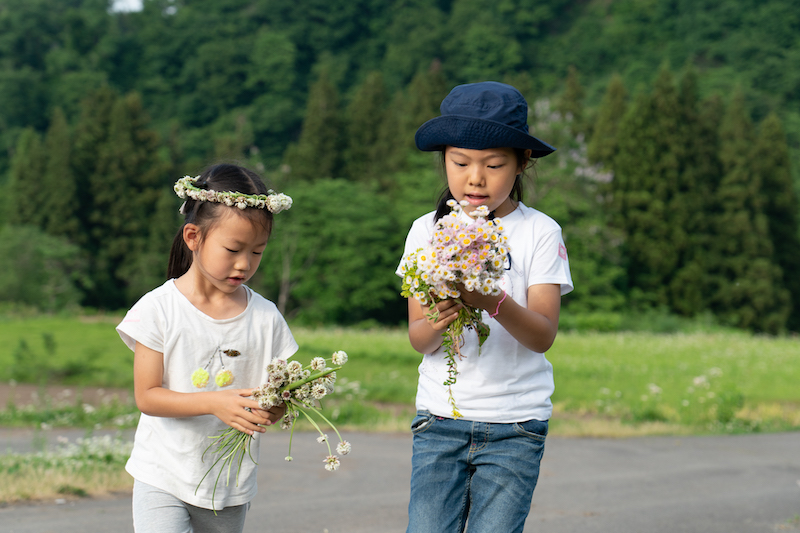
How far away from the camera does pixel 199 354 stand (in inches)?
115

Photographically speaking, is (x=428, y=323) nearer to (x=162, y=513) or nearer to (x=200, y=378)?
(x=200, y=378)

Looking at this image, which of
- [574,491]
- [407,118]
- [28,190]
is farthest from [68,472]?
[28,190]

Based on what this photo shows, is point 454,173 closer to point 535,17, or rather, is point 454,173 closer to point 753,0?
point 753,0

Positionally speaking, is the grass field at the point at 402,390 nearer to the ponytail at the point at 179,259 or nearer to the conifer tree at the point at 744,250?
the ponytail at the point at 179,259

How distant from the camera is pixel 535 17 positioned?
88250 millimetres

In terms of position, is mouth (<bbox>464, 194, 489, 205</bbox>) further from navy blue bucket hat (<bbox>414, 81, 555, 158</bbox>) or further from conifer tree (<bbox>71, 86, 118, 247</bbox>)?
conifer tree (<bbox>71, 86, 118, 247</bbox>)

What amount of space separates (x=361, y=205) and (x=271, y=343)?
147 ft

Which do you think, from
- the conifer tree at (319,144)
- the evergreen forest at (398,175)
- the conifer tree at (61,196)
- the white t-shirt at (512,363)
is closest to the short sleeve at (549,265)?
the white t-shirt at (512,363)

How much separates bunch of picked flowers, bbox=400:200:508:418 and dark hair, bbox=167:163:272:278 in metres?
0.64

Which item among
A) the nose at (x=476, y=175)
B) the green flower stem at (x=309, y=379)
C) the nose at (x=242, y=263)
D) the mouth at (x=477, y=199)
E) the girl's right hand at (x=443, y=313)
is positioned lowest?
the green flower stem at (x=309, y=379)

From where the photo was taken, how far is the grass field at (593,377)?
1168cm

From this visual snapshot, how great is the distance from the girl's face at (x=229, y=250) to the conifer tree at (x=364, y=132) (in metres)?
53.4

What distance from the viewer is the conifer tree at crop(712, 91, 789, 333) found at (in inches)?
1714

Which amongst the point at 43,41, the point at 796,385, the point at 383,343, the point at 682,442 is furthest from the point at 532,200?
the point at 43,41
